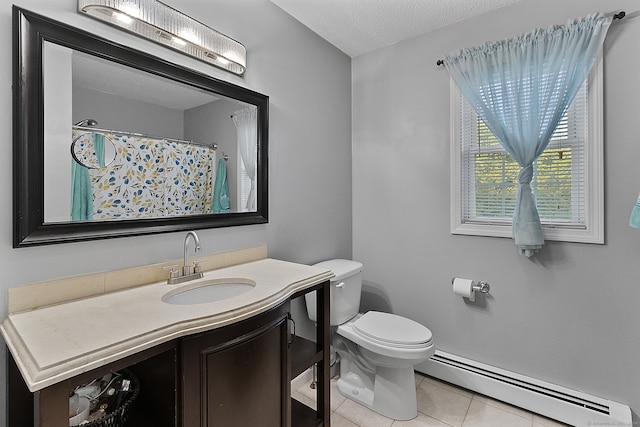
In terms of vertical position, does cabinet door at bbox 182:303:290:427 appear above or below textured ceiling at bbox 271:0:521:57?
below

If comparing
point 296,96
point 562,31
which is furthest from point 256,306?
point 562,31

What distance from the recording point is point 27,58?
0.98m

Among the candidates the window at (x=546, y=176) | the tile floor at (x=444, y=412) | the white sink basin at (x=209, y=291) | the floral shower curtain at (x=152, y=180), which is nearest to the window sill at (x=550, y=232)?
the window at (x=546, y=176)

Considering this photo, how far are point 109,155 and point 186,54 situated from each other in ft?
1.92

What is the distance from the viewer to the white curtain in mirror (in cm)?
163

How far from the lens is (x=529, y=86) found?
1.74 m

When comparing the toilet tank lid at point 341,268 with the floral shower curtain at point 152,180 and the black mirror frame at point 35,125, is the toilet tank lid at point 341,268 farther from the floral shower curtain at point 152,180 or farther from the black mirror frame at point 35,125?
the black mirror frame at point 35,125

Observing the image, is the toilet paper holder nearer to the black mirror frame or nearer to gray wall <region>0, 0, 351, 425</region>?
gray wall <region>0, 0, 351, 425</region>

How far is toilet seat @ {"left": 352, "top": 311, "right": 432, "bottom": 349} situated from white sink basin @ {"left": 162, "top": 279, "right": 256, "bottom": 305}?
814mm

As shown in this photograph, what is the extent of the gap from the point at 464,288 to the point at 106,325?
1878 mm

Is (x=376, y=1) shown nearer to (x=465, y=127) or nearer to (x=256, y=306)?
(x=465, y=127)

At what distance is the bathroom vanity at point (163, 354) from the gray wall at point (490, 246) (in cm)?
128

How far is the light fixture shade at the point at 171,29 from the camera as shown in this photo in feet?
3.71

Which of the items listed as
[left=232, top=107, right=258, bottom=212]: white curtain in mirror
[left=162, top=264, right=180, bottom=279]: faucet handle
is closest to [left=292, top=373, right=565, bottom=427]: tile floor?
[left=162, top=264, right=180, bottom=279]: faucet handle
